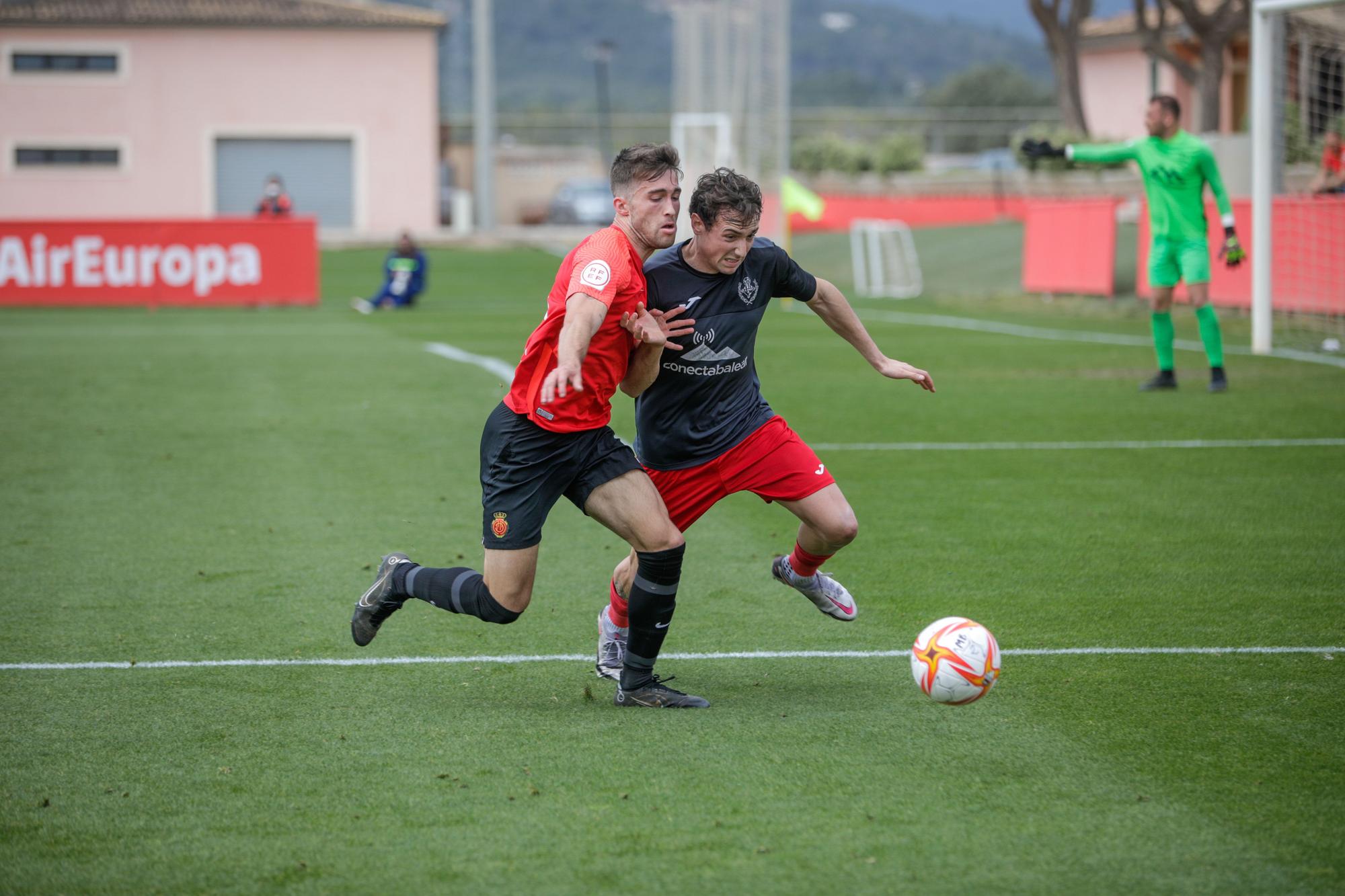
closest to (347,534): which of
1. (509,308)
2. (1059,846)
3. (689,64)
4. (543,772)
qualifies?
(543,772)

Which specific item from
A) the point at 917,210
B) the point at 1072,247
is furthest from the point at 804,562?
the point at 917,210

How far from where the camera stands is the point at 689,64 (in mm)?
30828

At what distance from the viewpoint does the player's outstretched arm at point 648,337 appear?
4805 mm

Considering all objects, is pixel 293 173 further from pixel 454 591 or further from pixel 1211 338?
pixel 454 591

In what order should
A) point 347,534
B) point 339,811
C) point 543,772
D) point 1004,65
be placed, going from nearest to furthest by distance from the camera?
point 339,811
point 543,772
point 347,534
point 1004,65

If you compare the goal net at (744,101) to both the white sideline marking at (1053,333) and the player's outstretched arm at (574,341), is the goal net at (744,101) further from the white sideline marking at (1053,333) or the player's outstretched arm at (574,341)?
the player's outstretched arm at (574,341)

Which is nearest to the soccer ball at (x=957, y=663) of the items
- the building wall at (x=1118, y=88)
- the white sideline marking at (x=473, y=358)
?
the white sideline marking at (x=473, y=358)

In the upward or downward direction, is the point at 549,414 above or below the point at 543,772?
above

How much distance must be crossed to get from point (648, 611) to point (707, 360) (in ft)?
3.09

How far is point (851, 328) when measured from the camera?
18.9 ft

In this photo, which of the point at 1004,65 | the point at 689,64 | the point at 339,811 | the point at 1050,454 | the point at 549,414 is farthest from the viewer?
the point at 1004,65

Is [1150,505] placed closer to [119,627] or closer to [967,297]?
[119,627]

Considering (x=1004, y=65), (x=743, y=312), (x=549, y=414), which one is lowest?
(x=549, y=414)

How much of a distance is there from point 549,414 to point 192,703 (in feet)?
5.02
